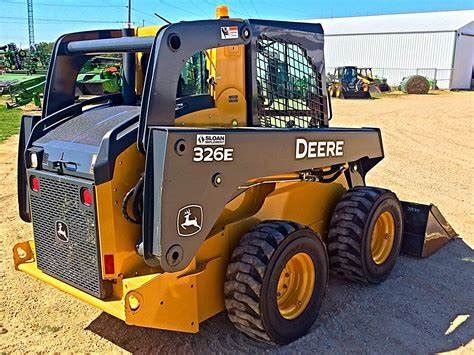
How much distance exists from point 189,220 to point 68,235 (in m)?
1.00

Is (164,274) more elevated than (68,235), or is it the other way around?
(68,235)

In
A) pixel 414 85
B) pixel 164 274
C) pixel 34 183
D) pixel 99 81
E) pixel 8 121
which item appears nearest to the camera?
pixel 164 274

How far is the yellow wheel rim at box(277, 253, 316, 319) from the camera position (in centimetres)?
385

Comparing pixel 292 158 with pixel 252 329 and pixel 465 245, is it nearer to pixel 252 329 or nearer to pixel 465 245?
pixel 252 329

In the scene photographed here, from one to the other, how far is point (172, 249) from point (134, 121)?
0.93 metres

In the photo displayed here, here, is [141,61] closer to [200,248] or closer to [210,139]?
[210,139]

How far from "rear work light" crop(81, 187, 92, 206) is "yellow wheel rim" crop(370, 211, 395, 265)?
2768 millimetres

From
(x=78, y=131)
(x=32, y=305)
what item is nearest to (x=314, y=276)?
(x=78, y=131)

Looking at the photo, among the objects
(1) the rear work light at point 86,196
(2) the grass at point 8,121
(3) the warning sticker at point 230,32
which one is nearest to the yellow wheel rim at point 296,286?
(1) the rear work light at point 86,196

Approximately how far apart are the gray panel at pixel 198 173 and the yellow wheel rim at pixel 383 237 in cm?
154

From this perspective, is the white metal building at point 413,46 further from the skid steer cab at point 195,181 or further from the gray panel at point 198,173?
the gray panel at point 198,173

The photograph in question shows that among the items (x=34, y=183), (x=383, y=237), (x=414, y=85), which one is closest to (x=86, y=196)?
(x=34, y=183)

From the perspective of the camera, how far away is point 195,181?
308 cm

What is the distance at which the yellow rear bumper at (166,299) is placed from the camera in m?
3.10
